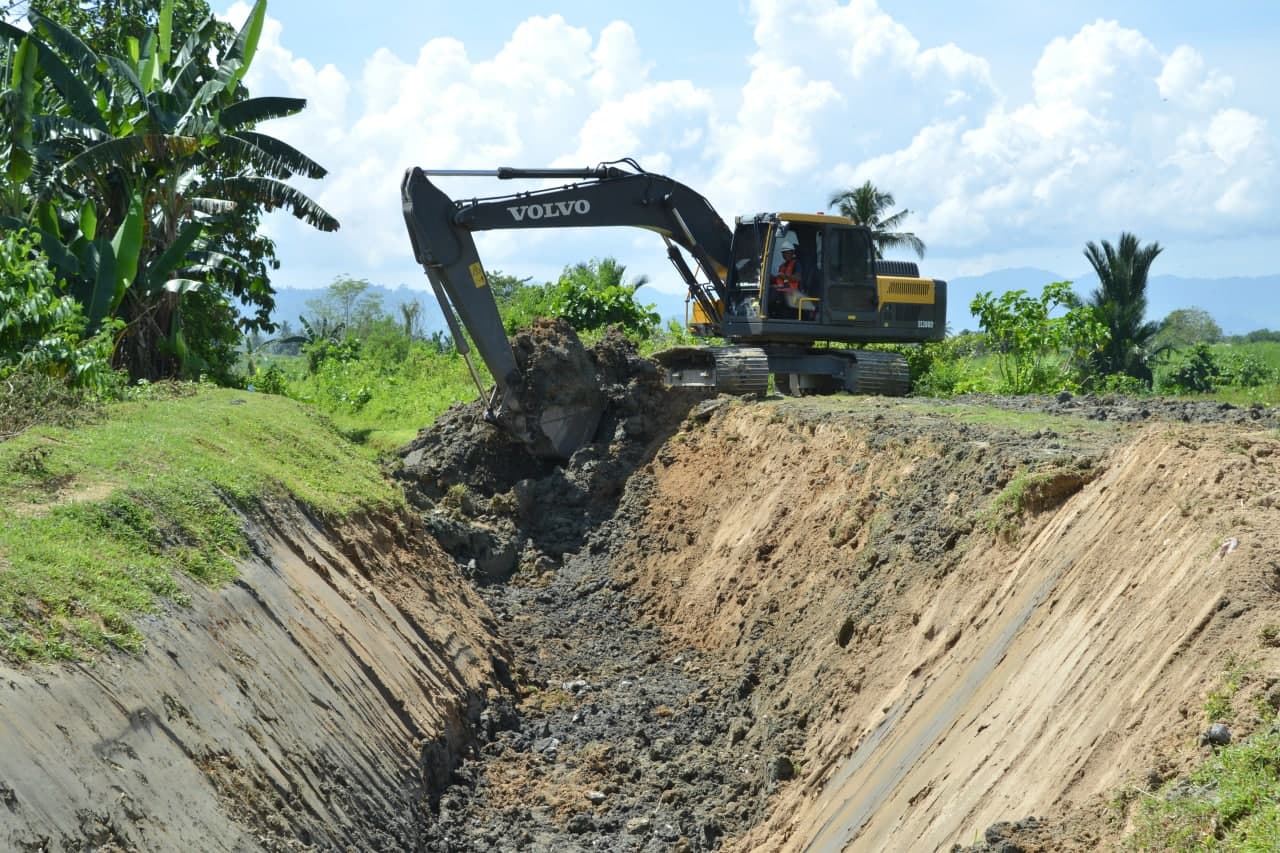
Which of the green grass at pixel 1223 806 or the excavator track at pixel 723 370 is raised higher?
the excavator track at pixel 723 370

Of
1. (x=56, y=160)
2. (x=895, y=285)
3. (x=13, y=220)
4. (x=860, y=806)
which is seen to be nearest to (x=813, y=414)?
(x=895, y=285)

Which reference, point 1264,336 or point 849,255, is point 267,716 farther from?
point 1264,336

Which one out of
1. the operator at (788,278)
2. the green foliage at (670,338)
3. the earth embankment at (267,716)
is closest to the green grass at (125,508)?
the earth embankment at (267,716)

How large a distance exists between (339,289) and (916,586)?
7159 cm

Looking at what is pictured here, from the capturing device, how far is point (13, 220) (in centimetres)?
1917

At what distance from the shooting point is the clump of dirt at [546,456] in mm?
18141

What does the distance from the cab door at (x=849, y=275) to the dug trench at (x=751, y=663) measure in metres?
2.78

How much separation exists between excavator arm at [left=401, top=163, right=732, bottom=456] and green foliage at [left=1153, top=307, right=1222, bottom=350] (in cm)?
4212

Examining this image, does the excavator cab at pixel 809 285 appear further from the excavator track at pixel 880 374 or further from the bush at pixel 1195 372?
the bush at pixel 1195 372

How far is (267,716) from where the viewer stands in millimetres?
8094

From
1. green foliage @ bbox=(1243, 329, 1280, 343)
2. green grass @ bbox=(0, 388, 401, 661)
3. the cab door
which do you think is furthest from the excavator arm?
green foliage @ bbox=(1243, 329, 1280, 343)

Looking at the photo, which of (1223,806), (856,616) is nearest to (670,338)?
(856,616)

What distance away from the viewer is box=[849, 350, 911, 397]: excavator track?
65.3 feet

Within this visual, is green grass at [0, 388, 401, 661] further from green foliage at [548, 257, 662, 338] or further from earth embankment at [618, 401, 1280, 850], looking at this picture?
green foliage at [548, 257, 662, 338]
